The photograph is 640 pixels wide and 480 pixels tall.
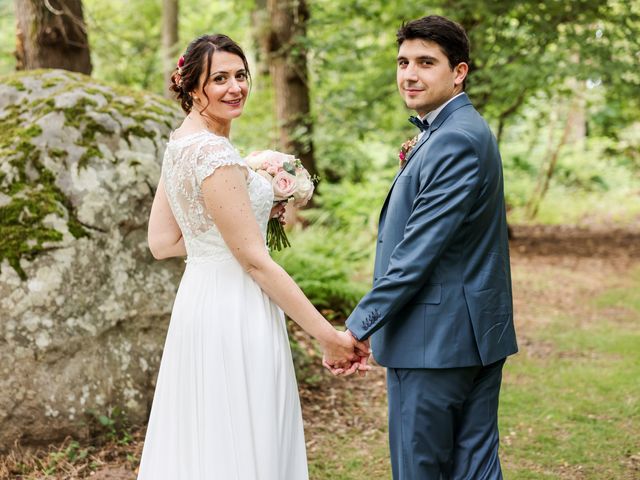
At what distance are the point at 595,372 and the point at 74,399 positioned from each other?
166 inches

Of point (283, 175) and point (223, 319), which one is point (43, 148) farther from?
point (223, 319)

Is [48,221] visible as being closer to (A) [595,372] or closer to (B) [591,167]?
(A) [595,372]

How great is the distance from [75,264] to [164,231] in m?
1.49

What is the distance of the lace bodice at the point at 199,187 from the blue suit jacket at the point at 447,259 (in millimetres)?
541

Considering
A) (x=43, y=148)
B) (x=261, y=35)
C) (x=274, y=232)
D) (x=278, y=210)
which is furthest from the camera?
(x=261, y=35)

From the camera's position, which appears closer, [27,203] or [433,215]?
[433,215]

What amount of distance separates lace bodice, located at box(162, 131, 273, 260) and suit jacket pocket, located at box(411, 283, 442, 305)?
0.70m

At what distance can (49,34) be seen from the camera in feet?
20.7

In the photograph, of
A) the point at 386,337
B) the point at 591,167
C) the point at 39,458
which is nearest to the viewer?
the point at 386,337

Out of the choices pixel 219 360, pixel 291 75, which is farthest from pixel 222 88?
pixel 291 75

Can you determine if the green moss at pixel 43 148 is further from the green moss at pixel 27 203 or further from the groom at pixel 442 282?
the groom at pixel 442 282

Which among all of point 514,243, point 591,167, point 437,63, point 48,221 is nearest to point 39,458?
point 48,221

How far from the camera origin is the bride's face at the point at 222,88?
284 cm

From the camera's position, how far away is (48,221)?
445cm
